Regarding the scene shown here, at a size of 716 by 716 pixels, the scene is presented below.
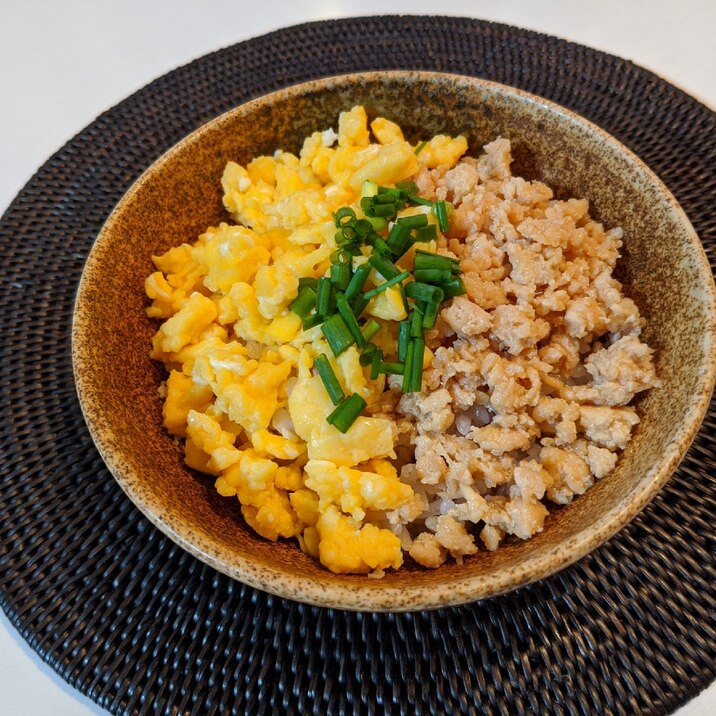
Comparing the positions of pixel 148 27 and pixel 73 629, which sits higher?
pixel 148 27

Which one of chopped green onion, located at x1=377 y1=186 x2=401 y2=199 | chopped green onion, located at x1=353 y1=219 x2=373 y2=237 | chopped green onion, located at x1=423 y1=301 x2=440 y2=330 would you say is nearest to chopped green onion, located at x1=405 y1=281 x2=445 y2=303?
chopped green onion, located at x1=423 y1=301 x2=440 y2=330

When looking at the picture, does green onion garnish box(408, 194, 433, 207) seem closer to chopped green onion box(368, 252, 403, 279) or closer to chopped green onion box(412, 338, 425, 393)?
chopped green onion box(368, 252, 403, 279)

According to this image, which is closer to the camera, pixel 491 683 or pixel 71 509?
pixel 491 683

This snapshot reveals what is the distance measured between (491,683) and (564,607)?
10.9 inches

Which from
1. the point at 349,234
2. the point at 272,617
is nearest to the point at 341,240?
the point at 349,234

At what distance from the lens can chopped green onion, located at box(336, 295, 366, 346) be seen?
5.83ft

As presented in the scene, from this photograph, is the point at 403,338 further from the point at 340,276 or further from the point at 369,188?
the point at 369,188

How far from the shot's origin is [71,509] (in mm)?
1815

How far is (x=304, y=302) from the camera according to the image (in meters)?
1.87

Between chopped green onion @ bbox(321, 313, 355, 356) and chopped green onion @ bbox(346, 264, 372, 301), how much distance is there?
80 millimetres

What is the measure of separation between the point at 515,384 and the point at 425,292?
361mm

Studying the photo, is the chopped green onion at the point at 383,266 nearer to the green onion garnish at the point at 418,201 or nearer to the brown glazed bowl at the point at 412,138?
the green onion garnish at the point at 418,201

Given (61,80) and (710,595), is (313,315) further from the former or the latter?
(61,80)

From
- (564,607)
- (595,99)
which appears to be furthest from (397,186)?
(564,607)
